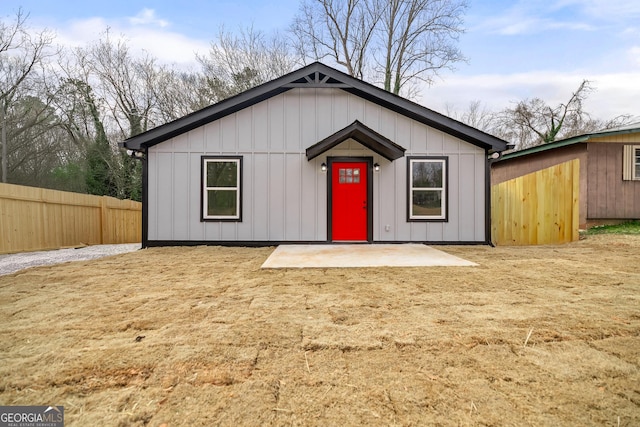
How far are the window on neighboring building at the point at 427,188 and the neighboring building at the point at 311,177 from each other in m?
0.02

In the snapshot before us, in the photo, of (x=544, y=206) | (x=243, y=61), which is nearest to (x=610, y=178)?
(x=544, y=206)

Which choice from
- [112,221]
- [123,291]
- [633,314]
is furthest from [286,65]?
[633,314]

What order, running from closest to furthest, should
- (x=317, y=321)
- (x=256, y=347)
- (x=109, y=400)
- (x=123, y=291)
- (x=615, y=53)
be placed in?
(x=109, y=400), (x=256, y=347), (x=317, y=321), (x=123, y=291), (x=615, y=53)

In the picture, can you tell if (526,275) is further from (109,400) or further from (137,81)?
(137,81)

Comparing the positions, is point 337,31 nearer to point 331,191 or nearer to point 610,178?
point 331,191

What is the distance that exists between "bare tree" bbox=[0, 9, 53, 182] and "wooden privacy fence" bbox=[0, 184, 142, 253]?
25.5 ft

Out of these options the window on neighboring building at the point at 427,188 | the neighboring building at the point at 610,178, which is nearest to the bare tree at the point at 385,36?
the neighboring building at the point at 610,178

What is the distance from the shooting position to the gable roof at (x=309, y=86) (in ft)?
24.0

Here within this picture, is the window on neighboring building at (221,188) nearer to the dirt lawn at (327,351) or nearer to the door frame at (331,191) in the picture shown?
the door frame at (331,191)

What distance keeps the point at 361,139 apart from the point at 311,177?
148cm

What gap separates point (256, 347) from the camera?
6.86 feet

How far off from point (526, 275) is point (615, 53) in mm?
15332

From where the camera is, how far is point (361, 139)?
24.3 feet

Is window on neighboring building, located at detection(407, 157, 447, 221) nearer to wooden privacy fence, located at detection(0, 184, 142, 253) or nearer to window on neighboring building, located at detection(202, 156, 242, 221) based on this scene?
window on neighboring building, located at detection(202, 156, 242, 221)
